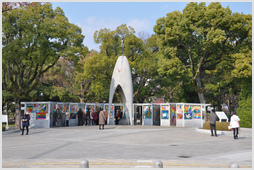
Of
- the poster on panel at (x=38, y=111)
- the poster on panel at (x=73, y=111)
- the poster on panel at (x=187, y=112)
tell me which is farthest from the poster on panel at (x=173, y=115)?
the poster on panel at (x=38, y=111)

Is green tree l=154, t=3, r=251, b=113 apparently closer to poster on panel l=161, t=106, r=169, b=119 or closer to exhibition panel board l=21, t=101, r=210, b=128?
exhibition panel board l=21, t=101, r=210, b=128

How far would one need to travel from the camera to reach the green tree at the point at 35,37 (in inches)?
893

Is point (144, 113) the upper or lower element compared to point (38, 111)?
lower

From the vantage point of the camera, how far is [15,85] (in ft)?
82.3

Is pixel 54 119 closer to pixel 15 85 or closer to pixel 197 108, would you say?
pixel 15 85

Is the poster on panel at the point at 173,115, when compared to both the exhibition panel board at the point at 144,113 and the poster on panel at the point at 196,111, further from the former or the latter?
the poster on panel at the point at 196,111

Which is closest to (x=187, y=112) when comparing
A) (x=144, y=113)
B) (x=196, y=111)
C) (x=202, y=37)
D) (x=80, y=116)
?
(x=196, y=111)

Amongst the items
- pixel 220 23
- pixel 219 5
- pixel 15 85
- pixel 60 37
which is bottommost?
pixel 15 85

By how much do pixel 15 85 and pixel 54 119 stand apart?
431cm

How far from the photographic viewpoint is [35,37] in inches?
921

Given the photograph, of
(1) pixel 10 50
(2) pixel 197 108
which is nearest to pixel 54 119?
(1) pixel 10 50

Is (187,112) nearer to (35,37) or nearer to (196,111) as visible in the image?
(196,111)

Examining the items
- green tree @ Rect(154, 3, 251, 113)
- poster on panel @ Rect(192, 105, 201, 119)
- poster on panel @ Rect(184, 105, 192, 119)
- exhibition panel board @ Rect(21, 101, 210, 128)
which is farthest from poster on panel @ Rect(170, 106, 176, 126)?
green tree @ Rect(154, 3, 251, 113)

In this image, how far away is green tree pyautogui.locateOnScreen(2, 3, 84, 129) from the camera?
893 inches
